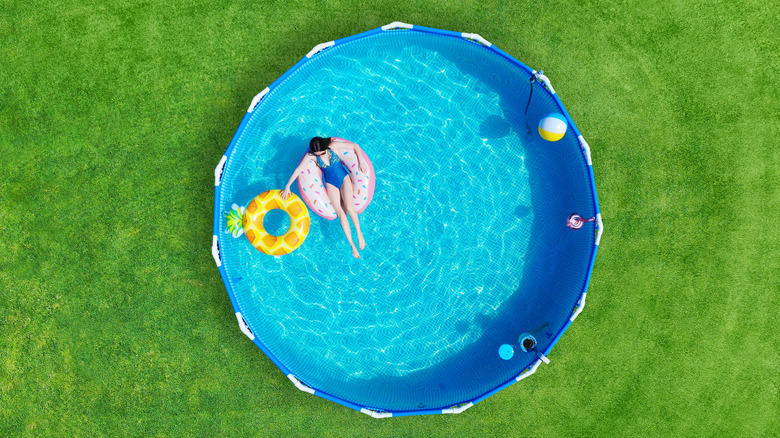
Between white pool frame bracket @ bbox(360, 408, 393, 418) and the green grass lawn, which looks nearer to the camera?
white pool frame bracket @ bbox(360, 408, 393, 418)

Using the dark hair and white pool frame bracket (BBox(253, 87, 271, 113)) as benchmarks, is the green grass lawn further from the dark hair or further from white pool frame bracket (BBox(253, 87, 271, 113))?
the dark hair

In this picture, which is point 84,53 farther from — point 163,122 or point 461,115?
point 461,115

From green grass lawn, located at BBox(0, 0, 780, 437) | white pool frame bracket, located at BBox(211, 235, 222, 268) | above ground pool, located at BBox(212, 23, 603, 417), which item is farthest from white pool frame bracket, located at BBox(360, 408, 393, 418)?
white pool frame bracket, located at BBox(211, 235, 222, 268)

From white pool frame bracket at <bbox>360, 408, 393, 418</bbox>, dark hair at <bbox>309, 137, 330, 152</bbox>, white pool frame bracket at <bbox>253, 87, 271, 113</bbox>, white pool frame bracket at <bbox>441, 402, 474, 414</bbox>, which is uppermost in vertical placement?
dark hair at <bbox>309, 137, 330, 152</bbox>

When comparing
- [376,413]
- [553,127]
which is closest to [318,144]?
[553,127]

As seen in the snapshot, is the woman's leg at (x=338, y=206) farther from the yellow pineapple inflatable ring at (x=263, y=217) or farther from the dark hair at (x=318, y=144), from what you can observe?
the dark hair at (x=318, y=144)

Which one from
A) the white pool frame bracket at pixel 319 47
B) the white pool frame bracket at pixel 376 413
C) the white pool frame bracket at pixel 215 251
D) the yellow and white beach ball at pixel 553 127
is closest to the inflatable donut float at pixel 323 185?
the white pool frame bracket at pixel 319 47
